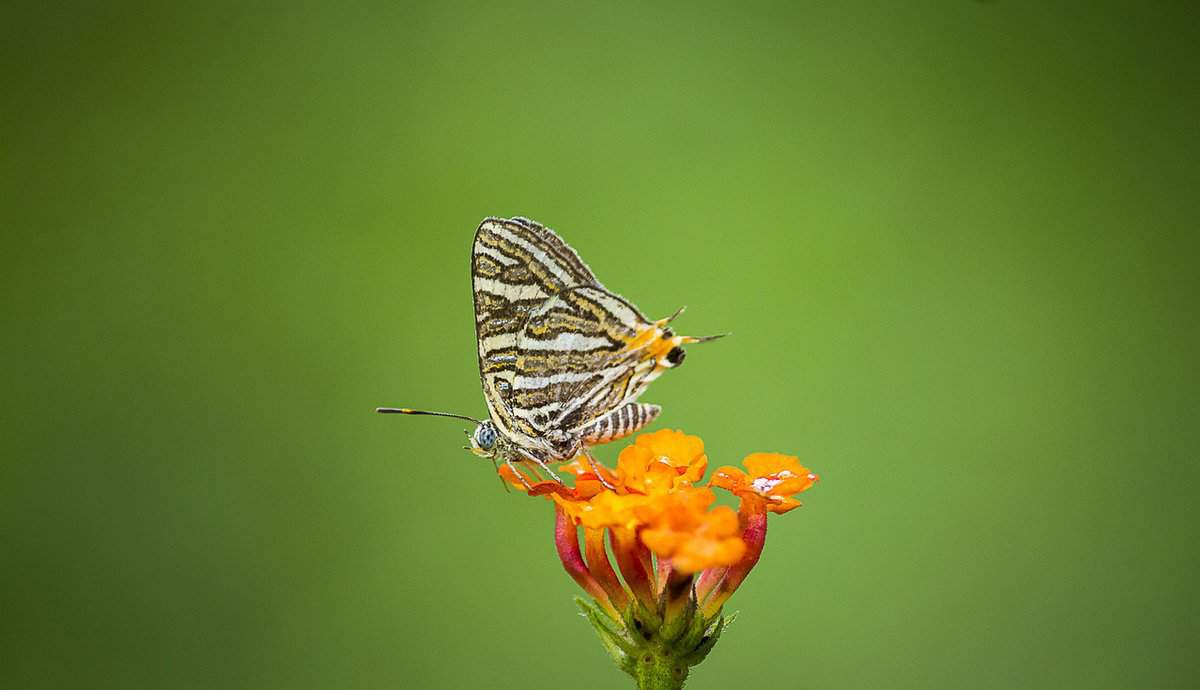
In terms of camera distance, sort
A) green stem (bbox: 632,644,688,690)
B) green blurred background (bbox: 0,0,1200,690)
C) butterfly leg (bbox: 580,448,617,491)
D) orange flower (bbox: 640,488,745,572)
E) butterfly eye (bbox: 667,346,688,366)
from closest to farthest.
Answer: orange flower (bbox: 640,488,745,572), green stem (bbox: 632,644,688,690), butterfly leg (bbox: 580,448,617,491), butterfly eye (bbox: 667,346,688,366), green blurred background (bbox: 0,0,1200,690)

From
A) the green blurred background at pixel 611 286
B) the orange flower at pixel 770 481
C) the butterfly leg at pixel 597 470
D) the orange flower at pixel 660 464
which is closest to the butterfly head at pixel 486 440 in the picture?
the butterfly leg at pixel 597 470

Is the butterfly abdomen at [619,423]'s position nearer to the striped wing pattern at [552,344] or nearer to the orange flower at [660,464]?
the striped wing pattern at [552,344]

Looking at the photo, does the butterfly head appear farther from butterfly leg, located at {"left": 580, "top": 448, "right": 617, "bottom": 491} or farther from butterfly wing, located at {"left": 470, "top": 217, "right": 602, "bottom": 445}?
butterfly leg, located at {"left": 580, "top": 448, "right": 617, "bottom": 491}

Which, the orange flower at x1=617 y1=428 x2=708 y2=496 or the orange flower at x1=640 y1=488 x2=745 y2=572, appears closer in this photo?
the orange flower at x1=640 y1=488 x2=745 y2=572

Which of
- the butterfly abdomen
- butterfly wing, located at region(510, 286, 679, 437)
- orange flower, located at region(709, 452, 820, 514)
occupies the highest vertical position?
butterfly wing, located at region(510, 286, 679, 437)

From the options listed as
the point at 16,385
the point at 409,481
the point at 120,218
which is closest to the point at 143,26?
the point at 120,218

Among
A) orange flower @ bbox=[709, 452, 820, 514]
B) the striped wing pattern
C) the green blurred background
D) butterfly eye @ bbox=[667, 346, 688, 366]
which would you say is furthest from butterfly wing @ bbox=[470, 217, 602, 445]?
the green blurred background

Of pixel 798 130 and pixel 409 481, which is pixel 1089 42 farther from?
pixel 409 481
